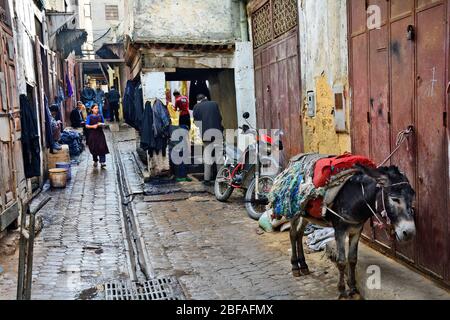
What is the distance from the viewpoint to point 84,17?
43.8 m

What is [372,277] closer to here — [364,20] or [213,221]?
[364,20]

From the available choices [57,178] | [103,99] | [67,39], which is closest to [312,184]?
[57,178]

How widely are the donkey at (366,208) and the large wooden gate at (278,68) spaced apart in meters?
4.41

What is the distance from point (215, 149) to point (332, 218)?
696 cm

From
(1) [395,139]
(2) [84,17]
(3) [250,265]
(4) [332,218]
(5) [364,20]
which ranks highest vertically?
(2) [84,17]

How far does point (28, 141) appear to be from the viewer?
889 cm

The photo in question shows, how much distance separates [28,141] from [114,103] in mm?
20003

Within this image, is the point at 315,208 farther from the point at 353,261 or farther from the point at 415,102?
the point at 415,102

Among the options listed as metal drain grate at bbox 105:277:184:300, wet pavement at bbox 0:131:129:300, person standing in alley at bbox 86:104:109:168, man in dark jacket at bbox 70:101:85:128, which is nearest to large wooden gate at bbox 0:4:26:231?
wet pavement at bbox 0:131:129:300

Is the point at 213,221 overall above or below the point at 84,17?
below

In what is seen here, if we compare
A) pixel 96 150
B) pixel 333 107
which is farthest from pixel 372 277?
pixel 96 150

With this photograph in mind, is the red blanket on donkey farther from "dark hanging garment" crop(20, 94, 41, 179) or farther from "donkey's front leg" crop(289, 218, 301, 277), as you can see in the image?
Result: "dark hanging garment" crop(20, 94, 41, 179)

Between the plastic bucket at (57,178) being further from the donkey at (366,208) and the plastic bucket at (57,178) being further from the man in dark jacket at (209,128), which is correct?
the donkey at (366,208)

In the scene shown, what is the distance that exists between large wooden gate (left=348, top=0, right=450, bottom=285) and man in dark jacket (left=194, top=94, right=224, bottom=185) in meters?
5.48
